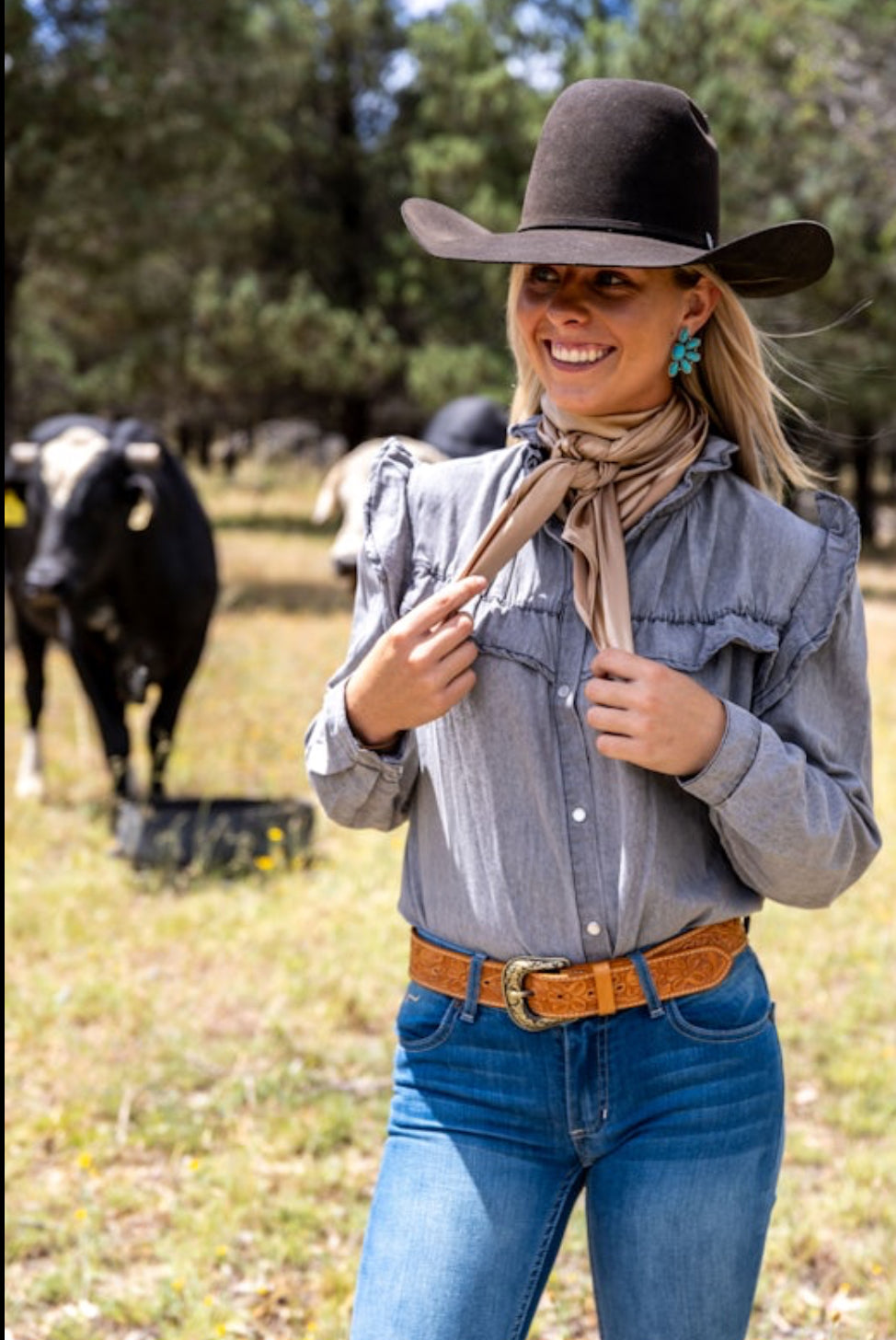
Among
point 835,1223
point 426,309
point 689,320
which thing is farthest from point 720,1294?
point 426,309

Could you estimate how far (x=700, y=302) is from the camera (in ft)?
6.55

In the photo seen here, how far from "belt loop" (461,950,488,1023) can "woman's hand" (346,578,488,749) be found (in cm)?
31

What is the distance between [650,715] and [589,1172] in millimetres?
591

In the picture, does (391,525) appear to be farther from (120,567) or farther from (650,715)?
(120,567)

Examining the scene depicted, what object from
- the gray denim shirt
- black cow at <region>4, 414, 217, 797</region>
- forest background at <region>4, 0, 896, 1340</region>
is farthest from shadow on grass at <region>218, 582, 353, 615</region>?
the gray denim shirt

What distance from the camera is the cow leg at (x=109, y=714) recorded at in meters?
7.11

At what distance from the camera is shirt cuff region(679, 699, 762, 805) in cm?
180

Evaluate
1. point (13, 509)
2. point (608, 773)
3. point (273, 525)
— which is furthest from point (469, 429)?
point (273, 525)

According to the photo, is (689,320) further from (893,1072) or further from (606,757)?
(893,1072)

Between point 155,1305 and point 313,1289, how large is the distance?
34 centimetres

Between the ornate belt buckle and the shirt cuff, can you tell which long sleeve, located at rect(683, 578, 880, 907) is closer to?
the shirt cuff

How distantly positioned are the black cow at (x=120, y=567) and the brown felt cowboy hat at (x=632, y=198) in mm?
5420

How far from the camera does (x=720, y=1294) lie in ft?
6.02

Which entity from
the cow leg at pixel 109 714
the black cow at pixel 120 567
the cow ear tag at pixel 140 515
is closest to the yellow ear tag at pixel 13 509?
the black cow at pixel 120 567
